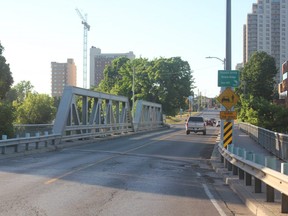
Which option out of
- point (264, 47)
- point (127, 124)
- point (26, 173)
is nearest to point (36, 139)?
point (26, 173)

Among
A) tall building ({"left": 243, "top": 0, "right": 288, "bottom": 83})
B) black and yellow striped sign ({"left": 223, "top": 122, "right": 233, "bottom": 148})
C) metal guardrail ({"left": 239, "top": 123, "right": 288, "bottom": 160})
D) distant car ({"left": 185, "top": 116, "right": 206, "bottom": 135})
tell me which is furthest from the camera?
tall building ({"left": 243, "top": 0, "right": 288, "bottom": 83})

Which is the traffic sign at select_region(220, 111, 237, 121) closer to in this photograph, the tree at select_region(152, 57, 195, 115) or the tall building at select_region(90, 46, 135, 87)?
the tree at select_region(152, 57, 195, 115)

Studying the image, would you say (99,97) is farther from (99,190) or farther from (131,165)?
(99,190)

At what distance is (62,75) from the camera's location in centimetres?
14312

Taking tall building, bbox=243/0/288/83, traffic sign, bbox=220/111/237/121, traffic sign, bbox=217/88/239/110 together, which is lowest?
traffic sign, bbox=220/111/237/121

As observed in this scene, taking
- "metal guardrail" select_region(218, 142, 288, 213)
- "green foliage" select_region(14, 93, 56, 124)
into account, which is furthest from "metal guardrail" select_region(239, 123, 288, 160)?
"green foliage" select_region(14, 93, 56, 124)

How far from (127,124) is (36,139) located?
74.3 ft

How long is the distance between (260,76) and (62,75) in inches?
2749

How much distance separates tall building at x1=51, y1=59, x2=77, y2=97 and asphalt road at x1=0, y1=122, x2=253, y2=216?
11259cm

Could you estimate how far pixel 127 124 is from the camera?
4559 cm

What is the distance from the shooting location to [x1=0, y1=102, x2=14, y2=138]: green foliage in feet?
82.9

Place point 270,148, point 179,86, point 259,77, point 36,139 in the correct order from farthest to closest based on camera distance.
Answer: point 259,77
point 179,86
point 270,148
point 36,139

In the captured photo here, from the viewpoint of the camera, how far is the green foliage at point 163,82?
268 ft

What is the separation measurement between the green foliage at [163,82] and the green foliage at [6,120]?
55.5 meters
